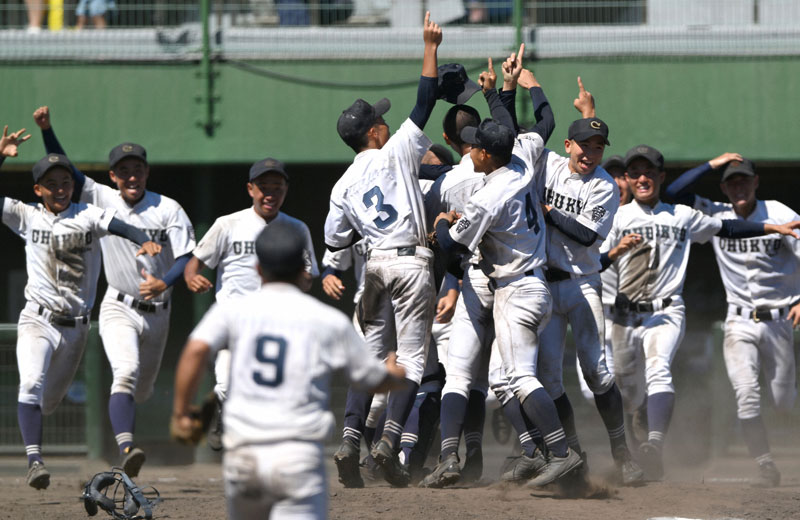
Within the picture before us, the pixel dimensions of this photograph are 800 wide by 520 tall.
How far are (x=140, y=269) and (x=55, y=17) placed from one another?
14.8ft

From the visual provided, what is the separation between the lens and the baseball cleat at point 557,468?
235 inches

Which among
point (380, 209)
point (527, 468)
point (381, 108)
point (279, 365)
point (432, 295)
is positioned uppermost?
point (381, 108)

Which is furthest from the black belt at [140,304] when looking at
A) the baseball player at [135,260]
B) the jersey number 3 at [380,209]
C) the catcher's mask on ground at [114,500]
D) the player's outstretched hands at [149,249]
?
the jersey number 3 at [380,209]

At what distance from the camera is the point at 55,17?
1116 centimetres

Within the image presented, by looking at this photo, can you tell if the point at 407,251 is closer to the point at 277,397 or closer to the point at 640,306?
the point at 640,306

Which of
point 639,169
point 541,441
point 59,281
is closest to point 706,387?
point 639,169

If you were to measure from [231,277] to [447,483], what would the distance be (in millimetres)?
2172

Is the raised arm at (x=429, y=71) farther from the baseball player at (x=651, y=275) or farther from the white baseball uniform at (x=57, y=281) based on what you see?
the white baseball uniform at (x=57, y=281)

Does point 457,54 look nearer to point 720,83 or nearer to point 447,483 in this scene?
point 720,83

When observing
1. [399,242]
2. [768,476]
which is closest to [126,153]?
[399,242]

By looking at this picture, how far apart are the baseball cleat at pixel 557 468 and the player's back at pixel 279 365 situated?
2.39m

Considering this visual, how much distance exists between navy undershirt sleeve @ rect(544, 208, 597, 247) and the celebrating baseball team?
1cm

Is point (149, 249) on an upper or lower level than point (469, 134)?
lower

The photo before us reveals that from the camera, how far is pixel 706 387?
904 cm
